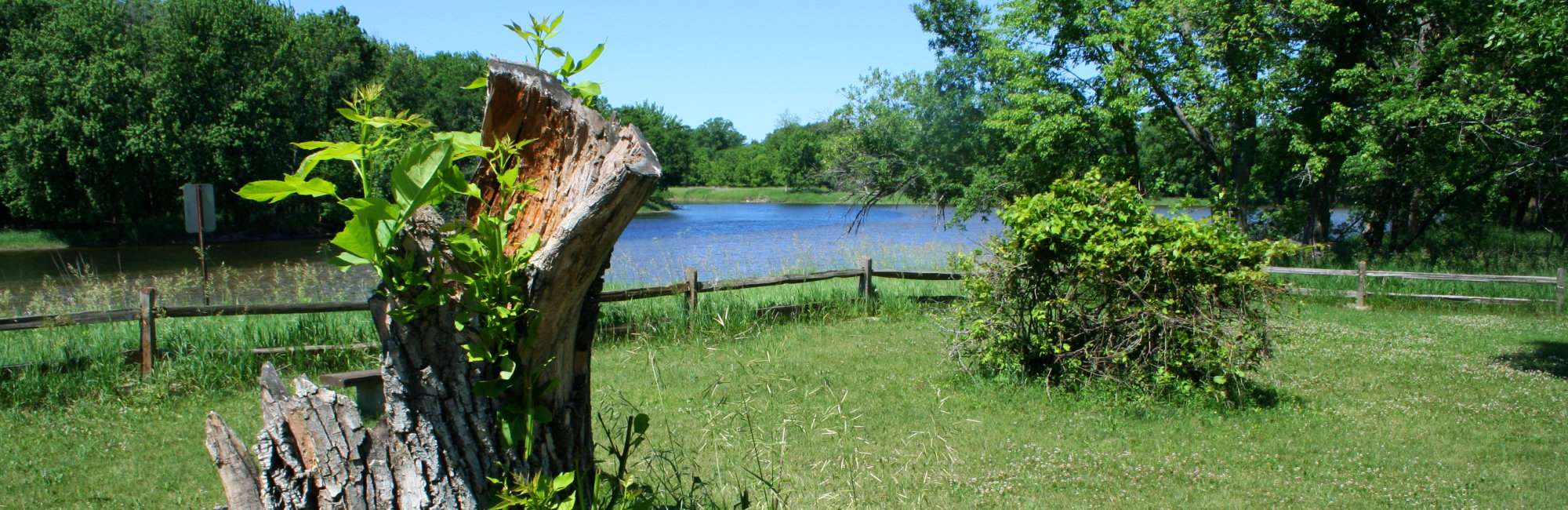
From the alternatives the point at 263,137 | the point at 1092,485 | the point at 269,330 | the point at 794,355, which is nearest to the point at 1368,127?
the point at 794,355

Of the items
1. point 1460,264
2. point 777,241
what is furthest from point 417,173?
point 777,241

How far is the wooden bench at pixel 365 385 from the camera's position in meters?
6.67

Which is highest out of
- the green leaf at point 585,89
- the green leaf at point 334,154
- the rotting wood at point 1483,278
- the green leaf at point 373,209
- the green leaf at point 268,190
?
the green leaf at point 585,89

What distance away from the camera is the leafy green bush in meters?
7.23

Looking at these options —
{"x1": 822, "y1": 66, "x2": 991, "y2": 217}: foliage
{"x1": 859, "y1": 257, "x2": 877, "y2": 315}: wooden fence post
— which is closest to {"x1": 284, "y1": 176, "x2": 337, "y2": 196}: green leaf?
{"x1": 859, "y1": 257, "x2": 877, "y2": 315}: wooden fence post

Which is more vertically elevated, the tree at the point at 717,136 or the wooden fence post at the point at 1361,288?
the tree at the point at 717,136

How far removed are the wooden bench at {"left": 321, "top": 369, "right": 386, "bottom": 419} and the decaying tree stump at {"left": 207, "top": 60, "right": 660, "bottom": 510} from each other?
4.48 metres

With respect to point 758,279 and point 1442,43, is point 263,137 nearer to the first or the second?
point 758,279

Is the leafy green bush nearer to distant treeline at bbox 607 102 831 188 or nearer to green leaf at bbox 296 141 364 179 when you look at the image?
green leaf at bbox 296 141 364 179

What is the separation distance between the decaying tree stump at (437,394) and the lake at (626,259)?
0.50 meters

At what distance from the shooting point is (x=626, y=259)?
17.5 m

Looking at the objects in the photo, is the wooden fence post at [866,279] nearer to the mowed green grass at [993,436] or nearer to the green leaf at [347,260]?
the mowed green grass at [993,436]

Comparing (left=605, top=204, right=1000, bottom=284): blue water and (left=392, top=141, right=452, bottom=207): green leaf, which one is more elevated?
(left=392, top=141, right=452, bottom=207): green leaf

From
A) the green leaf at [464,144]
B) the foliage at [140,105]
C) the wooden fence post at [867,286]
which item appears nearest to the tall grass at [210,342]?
the wooden fence post at [867,286]
